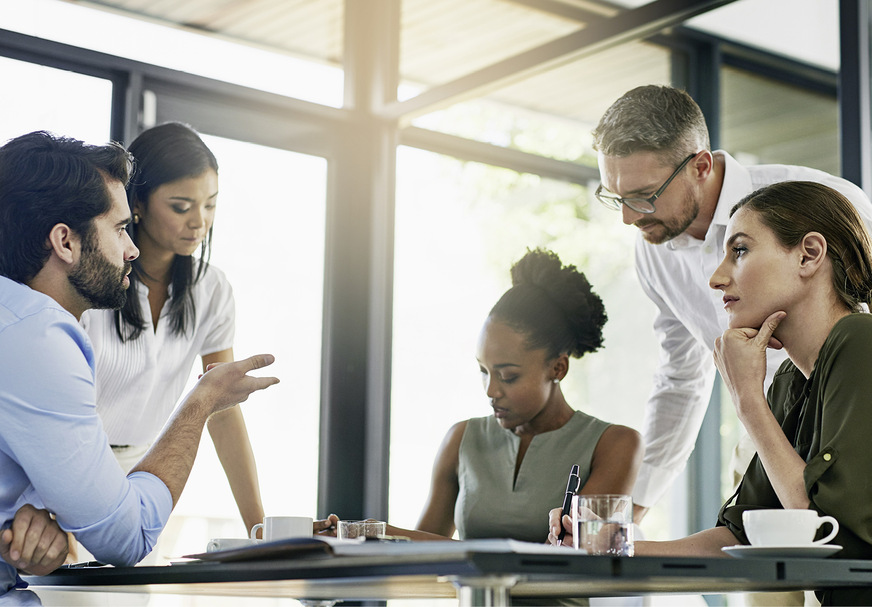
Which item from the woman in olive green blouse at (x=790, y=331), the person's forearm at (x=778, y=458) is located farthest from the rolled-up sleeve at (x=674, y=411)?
the person's forearm at (x=778, y=458)

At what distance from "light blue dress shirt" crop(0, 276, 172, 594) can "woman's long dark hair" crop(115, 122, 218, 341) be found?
1.43 meters

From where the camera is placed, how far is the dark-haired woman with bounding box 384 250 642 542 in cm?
227

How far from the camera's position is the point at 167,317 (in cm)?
297

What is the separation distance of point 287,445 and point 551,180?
4.54 ft

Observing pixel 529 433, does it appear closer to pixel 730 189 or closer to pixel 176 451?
pixel 730 189

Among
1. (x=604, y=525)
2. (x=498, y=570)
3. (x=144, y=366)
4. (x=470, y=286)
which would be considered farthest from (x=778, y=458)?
(x=470, y=286)

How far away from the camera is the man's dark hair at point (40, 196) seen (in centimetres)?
164

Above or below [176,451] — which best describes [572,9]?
above

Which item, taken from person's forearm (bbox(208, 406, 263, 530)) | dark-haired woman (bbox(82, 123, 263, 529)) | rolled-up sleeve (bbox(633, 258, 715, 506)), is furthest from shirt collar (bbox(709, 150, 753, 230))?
person's forearm (bbox(208, 406, 263, 530))

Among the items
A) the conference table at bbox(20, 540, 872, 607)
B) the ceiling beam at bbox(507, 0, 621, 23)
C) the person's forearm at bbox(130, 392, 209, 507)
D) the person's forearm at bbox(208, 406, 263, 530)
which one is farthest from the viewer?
the ceiling beam at bbox(507, 0, 621, 23)

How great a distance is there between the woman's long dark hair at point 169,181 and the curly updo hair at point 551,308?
1050 mm

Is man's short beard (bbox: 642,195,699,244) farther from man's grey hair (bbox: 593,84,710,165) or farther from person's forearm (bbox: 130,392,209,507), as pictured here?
person's forearm (bbox: 130,392,209,507)

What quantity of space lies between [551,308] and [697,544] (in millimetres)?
1008

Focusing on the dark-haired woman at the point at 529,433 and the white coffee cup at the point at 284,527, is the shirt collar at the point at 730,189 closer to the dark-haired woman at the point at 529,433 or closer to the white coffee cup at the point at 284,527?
the dark-haired woman at the point at 529,433
